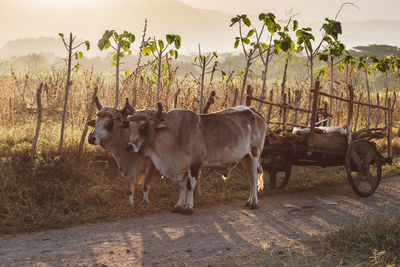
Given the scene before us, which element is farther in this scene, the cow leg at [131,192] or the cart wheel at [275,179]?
the cart wheel at [275,179]

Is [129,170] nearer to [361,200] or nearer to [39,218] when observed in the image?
[39,218]

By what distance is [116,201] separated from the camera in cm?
669

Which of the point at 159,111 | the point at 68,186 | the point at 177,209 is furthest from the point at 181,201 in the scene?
the point at 68,186

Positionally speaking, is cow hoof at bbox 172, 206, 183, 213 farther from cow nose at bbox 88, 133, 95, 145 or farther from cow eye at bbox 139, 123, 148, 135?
cow nose at bbox 88, 133, 95, 145

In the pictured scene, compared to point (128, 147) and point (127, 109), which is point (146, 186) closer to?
point (128, 147)

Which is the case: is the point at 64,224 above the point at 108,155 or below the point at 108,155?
below

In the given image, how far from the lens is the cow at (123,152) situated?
627 cm

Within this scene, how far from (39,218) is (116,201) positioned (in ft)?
3.81

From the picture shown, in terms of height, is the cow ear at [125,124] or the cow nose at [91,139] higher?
the cow ear at [125,124]

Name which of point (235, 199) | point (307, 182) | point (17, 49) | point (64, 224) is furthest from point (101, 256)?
point (17, 49)

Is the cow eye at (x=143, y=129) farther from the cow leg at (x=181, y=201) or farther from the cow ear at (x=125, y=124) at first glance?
the cow leg at (x=181, y=201)

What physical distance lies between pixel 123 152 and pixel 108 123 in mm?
475

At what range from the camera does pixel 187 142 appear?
238 inches

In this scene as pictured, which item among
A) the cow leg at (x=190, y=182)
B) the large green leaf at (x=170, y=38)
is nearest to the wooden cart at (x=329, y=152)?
the cow leg at (x=190, y=182)
